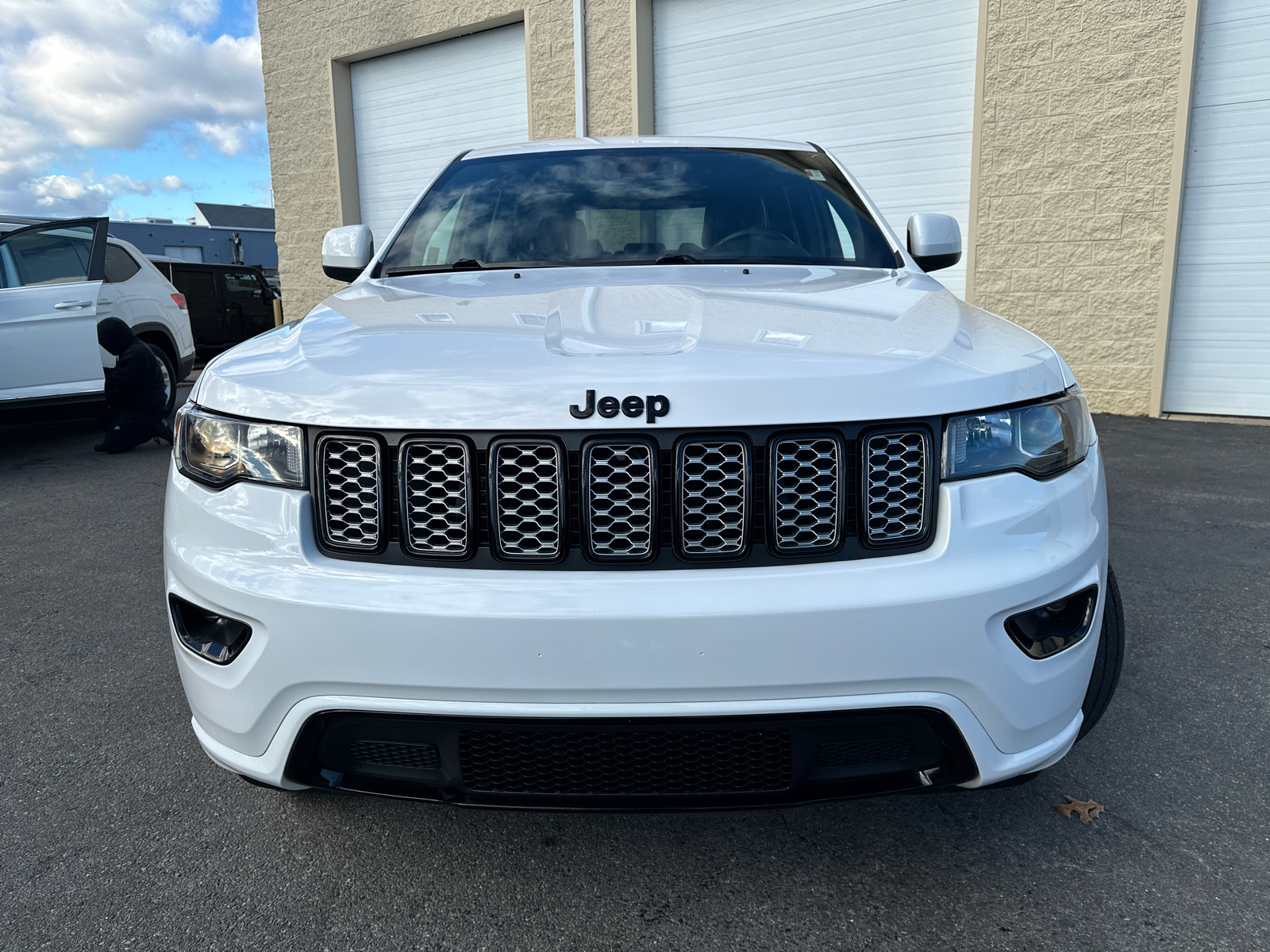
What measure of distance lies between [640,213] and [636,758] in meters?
1.85

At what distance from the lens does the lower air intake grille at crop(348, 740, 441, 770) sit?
150 cm

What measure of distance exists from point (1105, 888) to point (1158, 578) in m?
2.22

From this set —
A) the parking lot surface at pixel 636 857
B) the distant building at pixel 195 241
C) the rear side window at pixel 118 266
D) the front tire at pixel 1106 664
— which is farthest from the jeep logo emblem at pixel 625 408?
the distant building at pixel 195 241

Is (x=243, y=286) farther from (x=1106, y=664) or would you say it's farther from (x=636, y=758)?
(x=1106, y=664)

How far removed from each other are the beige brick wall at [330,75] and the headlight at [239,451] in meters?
8.95

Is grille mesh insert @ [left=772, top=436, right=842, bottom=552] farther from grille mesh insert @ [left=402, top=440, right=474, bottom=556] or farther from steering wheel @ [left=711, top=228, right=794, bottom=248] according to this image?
steering wheel @ [left=711, top=228, right=794, bottom=248]

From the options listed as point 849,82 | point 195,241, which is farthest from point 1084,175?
point 195,241

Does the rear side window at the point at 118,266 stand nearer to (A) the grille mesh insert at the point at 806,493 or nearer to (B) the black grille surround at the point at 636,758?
(B) the black grille surround at the point at 636,758

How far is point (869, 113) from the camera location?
8.60 meters

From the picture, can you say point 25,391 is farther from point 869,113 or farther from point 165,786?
point 869,113

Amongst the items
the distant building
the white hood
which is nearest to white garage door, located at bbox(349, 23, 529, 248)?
the white hood

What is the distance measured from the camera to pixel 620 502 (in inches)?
58.2

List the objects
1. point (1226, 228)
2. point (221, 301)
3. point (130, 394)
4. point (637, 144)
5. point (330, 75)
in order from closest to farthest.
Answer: point (637, 144), point (130, 394), point (1226, 228), point (330, 75), point (221, 301)

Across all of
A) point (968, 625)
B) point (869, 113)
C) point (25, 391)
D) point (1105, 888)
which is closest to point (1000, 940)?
point (1105, 888)
